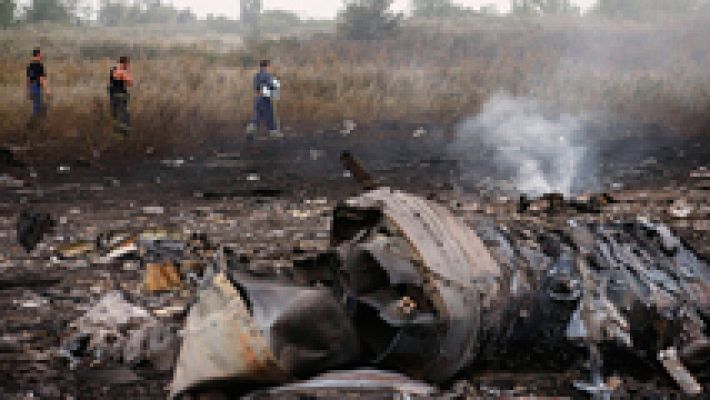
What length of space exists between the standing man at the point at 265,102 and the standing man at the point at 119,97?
6.84ft

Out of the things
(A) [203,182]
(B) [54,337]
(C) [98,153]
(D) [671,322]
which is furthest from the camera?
(C) [98,153]

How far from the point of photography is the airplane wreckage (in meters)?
2.81

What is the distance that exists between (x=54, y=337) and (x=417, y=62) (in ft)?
57.2

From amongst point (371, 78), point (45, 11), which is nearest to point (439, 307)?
point (371, 78)

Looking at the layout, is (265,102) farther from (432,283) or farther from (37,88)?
(432,283)

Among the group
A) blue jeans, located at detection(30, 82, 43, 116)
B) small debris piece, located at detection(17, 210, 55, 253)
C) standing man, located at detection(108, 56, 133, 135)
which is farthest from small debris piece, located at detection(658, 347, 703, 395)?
blue jeans, located at detection(30, 82, 43, 116)

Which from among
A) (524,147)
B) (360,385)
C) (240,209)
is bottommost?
(240,209)

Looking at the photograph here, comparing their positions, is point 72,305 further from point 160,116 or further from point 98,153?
point 160,116

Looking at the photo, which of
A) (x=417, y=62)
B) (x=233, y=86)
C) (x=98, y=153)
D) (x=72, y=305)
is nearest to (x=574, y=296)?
(x=72, y=305)

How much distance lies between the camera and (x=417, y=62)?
2095 cm

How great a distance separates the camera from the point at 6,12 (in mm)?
26438

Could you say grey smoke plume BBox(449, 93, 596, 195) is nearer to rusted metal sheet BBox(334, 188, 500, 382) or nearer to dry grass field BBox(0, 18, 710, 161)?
dry grass field BBox(0, 18, 710, 161)

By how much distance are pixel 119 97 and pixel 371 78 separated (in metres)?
6.37

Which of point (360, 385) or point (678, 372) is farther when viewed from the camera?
point (678, 372)
